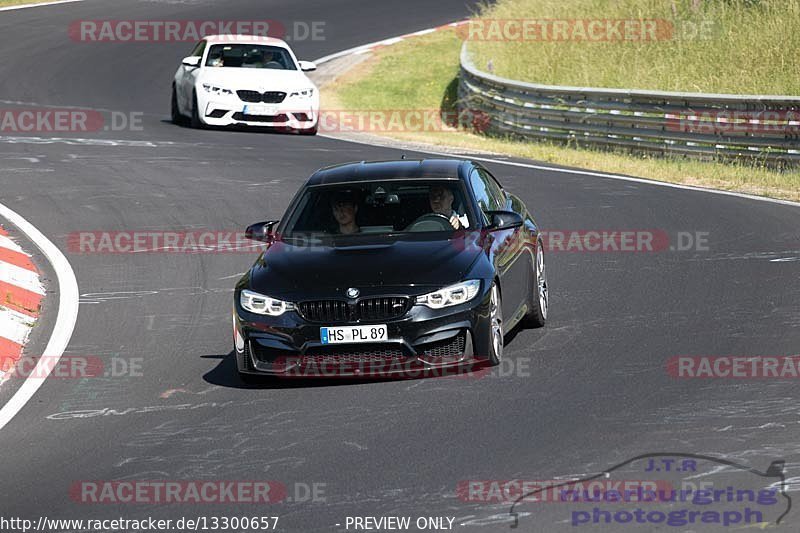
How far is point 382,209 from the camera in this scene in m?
10.9

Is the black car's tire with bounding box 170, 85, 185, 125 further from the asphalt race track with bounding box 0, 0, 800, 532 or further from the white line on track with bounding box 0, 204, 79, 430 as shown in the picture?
the white line on track with bounding box 0, 204, 79, 430

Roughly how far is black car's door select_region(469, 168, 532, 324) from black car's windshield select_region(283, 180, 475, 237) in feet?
0.82

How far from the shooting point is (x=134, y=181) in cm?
1964

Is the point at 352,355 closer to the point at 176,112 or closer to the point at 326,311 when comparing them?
the point at 326,311

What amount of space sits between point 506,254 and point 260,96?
1521cm

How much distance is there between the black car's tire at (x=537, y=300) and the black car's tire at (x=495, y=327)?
114 centimetres

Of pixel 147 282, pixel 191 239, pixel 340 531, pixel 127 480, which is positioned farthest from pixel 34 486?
pixel 191 239

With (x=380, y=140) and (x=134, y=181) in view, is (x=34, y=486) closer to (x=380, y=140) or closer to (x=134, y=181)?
(x=134, y=181)

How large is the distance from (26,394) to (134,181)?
9.89 meters

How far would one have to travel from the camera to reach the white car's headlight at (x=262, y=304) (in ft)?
31.9

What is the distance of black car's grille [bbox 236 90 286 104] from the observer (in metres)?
25.3

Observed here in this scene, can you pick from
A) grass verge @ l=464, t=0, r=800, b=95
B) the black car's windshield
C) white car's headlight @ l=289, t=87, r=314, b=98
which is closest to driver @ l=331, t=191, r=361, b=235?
the black car's windshield

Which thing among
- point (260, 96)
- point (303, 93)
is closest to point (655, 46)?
point (303, 93)

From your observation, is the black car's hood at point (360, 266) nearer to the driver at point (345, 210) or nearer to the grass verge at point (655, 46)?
the driver at point (345, 210)
